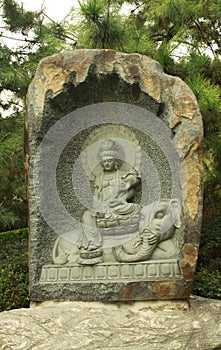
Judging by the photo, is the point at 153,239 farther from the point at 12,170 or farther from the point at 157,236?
the point at 12,170

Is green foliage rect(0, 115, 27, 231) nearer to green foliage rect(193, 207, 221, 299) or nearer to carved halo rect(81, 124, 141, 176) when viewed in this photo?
carved halo rect(81, 124, 141, 176)

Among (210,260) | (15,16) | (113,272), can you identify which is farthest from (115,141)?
(15,16)

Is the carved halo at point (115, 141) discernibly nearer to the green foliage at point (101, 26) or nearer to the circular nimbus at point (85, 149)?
the circular nimbus at point (85, 149)

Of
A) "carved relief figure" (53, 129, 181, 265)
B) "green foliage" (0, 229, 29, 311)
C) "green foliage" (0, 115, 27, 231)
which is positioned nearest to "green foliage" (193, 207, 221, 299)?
"carved relief figure" (53, 129, 181, 265)

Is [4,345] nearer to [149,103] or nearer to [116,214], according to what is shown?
[116,214]

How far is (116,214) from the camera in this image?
13.8 feet

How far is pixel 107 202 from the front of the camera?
434 centimetres

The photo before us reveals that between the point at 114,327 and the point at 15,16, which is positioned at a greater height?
the point at 15,16

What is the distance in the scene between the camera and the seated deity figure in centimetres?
409

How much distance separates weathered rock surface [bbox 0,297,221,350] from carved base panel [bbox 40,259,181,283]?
22 cm

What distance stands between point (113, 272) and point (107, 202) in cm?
69

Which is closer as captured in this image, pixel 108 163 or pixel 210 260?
pixel 108 163

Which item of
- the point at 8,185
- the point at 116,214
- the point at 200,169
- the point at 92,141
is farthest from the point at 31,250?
the point at 8,185

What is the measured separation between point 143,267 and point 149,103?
1376mm
